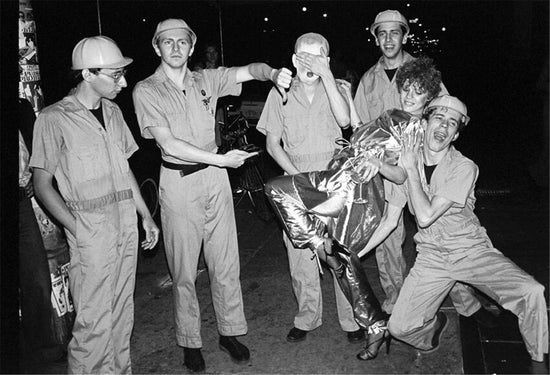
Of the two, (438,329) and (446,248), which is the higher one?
(446,248)

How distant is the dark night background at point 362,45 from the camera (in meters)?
10.1

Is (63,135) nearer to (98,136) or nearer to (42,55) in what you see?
(98,136)

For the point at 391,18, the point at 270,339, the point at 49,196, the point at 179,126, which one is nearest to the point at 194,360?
the point at 270,339

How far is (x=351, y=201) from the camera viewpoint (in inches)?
138

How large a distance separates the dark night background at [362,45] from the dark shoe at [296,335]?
240 cm

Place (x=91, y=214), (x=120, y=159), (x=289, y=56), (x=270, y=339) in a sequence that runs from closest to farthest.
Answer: (x=91, y=214) < (x=120, y=159) < (x=270, y=339) < (x=289, y=56)

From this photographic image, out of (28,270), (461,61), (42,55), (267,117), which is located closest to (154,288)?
(28,270)

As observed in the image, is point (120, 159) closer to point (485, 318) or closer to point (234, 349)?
point (234, 349)

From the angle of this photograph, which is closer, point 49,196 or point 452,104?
point 49,196

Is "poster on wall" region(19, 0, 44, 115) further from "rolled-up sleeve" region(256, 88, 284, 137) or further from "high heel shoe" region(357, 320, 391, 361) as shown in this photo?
"high heel shoe" region(357, 320, 391, 361)

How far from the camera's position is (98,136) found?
3.18 m

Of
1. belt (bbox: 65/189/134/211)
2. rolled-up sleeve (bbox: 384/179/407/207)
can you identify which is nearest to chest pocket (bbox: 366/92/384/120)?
rolled-up sleeve (bbox: 384/179/407/207)

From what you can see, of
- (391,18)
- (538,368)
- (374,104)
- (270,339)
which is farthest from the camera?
(374,104)

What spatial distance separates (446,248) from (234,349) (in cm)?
165
